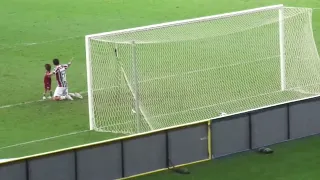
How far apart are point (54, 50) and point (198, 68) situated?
30.5 ft

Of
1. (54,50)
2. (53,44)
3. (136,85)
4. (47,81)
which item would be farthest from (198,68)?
(53,44)

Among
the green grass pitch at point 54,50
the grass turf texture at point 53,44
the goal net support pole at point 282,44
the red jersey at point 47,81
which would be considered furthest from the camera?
the red jersey at point 47,81

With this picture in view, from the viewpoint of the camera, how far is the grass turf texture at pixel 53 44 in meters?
27.8

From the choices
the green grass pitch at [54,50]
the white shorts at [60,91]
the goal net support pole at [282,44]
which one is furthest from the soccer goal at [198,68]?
the white shorts at [60,91]

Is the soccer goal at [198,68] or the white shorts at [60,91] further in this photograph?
the white shorts at [60,91]

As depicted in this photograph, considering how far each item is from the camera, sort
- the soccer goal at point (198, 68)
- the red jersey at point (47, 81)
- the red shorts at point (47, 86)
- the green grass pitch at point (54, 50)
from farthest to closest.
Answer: the red shorts at point (47, 86)
the red jersey at point (47, 81)
the soccer goal at point (198, 68)
the green grass pitch at point (54, 50)

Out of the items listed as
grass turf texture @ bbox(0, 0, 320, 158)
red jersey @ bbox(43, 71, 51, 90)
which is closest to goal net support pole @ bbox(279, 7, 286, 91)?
grass turf texture @ bbox(0, 0, 320, 158)

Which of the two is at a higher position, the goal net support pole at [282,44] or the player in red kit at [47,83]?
the goal net support pole at [282,44]

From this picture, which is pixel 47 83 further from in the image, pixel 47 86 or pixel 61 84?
pixel 61 84

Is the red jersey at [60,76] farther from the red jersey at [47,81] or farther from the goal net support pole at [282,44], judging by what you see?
the goal net support pole at [282,44]

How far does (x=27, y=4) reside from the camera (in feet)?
149

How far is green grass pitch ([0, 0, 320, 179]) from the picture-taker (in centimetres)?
2710

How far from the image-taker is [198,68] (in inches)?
1139

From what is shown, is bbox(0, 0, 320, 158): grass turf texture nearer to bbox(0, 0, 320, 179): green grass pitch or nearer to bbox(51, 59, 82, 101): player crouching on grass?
bbox(0, 0, 320, 179): green grass pitch
